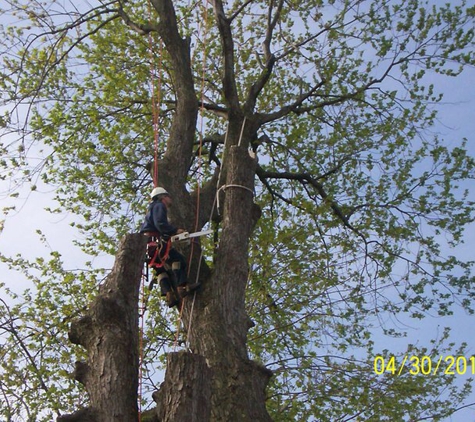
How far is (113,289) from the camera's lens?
620cm

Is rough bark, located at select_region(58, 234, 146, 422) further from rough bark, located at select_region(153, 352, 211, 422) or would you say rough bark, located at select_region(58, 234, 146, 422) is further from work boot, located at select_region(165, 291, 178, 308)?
work boot, located at select_region(165, 291, 178, 308)

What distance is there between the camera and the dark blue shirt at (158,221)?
25.4ft

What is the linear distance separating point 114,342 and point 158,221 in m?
2.06

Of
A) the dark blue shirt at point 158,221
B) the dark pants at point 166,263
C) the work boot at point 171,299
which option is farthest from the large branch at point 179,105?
the work boot at point 171,299

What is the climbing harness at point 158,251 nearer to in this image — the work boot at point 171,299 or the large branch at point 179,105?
the work boot at point 171,299

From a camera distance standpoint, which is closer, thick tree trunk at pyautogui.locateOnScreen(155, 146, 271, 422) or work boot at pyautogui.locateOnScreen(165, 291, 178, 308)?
thick tree trunk at pyautogui.locateOnScreen(155, 146, 271, 422)

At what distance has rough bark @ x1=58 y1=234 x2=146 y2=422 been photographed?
5.67 meters

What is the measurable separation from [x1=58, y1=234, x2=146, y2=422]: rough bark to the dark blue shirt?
1220 mm

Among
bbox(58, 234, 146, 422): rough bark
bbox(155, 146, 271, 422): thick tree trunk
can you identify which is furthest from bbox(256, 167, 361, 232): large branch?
bbox(58, 234, 146, 422): rough bark

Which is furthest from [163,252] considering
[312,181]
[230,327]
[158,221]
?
[312,181]

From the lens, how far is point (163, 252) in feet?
25.7

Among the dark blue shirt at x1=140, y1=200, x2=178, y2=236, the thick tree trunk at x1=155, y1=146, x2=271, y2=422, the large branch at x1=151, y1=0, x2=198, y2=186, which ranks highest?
the large branch at x1=151, y1=0, x2=198, y2=186

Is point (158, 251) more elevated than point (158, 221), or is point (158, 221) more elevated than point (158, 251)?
point (158, 221)

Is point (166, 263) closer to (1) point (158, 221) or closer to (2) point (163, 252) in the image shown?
(2) point (163, 252)
